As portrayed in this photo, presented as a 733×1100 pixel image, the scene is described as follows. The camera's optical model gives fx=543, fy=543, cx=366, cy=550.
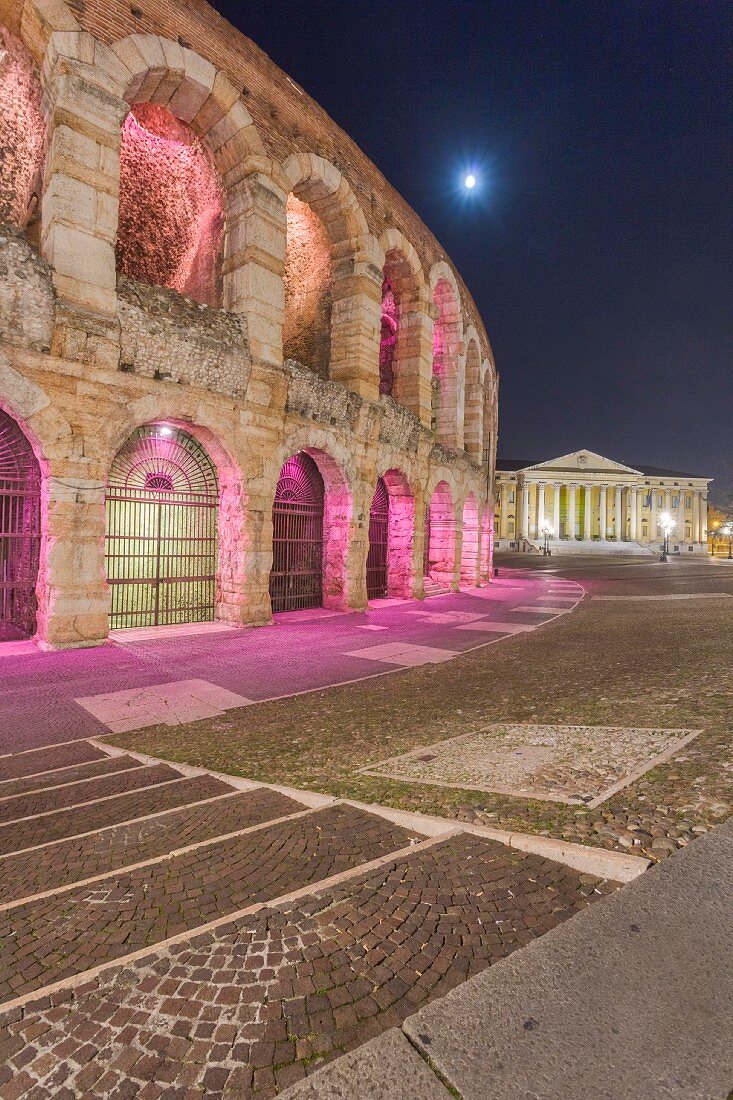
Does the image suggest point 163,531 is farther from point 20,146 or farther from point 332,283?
point 20,146

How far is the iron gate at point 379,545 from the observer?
682 inches

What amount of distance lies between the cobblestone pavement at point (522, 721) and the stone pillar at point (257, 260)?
798 centimetres

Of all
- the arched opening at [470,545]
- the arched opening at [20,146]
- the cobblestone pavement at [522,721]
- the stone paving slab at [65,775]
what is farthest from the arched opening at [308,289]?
the stone paving slab at [65,775]

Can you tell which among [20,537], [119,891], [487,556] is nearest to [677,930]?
[119,891]

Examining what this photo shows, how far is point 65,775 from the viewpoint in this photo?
423cm

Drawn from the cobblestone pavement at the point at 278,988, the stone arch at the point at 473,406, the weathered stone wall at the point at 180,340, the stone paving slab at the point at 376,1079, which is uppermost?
the stone arch at the point at 473,406

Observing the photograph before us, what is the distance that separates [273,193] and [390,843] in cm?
1304

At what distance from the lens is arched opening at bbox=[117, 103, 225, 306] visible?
1225 centimetres

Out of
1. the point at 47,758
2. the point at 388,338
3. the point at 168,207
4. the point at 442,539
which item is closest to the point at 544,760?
the point at 47,758

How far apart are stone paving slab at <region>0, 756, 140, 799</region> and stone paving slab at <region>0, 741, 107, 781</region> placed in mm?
110

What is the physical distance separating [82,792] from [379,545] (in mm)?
13965

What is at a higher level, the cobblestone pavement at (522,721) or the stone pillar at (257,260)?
the stone pillar at (257,260)

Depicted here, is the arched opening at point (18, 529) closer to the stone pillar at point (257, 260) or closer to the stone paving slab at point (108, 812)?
the stone pillar at point (257, 260)

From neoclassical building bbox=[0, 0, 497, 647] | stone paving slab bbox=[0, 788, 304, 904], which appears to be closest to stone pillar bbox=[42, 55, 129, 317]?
neoclassical building bbox=[0, 0, 497, 647]
